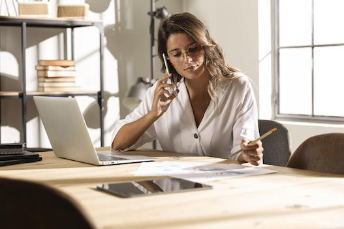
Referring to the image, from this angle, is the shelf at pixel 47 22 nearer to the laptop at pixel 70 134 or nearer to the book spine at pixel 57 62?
the book spine at pixel 57 62

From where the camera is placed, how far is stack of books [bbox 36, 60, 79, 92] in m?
3.95

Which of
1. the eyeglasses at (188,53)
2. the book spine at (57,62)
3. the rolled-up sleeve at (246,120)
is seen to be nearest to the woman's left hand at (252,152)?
the rolled-up sleeve at (246,120)

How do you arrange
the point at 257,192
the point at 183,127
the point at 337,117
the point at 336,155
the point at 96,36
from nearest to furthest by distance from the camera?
the point at 257,192 < the point at 336,155 < the point at 183,127 < the point at 337,117 < the point at 96,36

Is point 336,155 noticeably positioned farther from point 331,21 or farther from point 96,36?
point 96,36

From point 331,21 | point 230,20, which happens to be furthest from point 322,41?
point 230,20

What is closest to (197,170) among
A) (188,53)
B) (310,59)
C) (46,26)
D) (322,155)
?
(322,155)

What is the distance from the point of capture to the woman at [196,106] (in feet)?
8.00

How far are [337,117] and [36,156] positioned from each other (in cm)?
240

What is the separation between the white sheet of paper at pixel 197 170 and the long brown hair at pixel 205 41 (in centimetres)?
61

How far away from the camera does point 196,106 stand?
258 centimetres

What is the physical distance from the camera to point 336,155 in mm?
1903

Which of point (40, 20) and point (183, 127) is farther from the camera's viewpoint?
point (40, 20)

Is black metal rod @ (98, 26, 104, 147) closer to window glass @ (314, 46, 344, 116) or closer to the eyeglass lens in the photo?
window glass @ (314, 46, 344, 116)

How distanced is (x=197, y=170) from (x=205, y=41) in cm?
83
